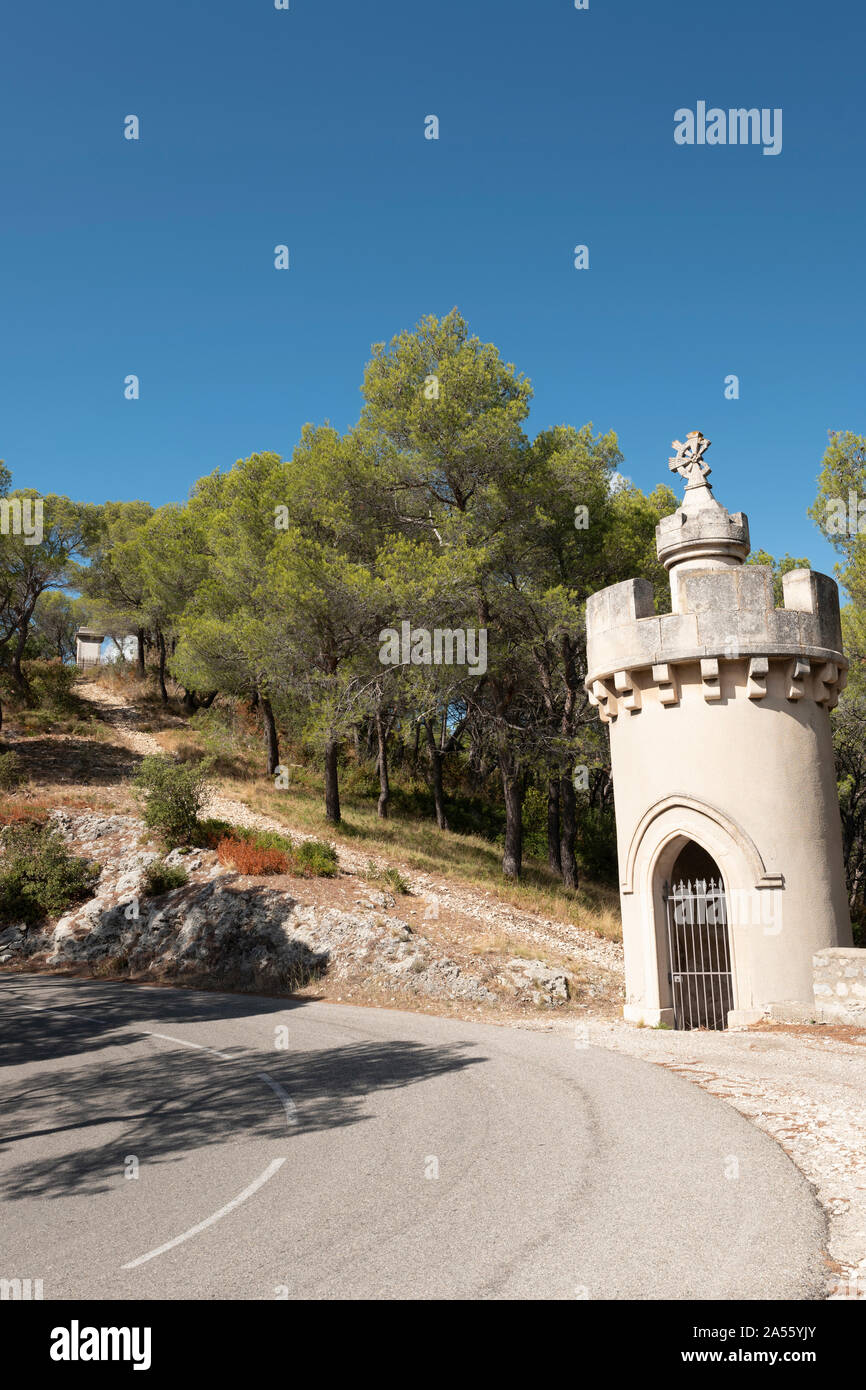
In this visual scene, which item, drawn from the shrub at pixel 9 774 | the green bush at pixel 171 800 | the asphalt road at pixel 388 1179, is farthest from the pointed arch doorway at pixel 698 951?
the shrub at pixel 9 774

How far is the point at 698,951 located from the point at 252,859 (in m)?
10.3

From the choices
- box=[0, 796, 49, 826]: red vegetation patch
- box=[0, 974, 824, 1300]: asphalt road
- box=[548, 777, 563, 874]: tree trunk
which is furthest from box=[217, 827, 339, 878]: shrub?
box=[548, 777, 563, 874]: tree trunk

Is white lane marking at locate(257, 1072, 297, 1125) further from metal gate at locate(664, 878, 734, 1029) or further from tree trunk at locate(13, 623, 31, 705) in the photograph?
tree trunk at locate(13, 623, 31, 705)

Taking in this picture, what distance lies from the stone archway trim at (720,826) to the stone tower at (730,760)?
2 cm

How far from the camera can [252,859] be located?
20.5 m

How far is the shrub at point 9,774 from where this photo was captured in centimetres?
2662

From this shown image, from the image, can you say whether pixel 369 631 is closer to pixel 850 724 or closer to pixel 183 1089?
pixel 850 724

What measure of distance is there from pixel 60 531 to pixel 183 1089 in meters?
31.5

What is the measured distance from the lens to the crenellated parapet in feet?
42.3

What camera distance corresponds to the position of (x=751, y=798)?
12.7 metres

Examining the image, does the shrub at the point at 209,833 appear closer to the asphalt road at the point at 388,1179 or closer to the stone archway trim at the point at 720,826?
the asphalt road at the point at 388,1179

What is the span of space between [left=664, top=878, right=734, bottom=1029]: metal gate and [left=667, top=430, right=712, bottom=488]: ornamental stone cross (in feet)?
→ 21.4

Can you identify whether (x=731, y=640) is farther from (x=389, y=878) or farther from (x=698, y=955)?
(x=389, y=878)
